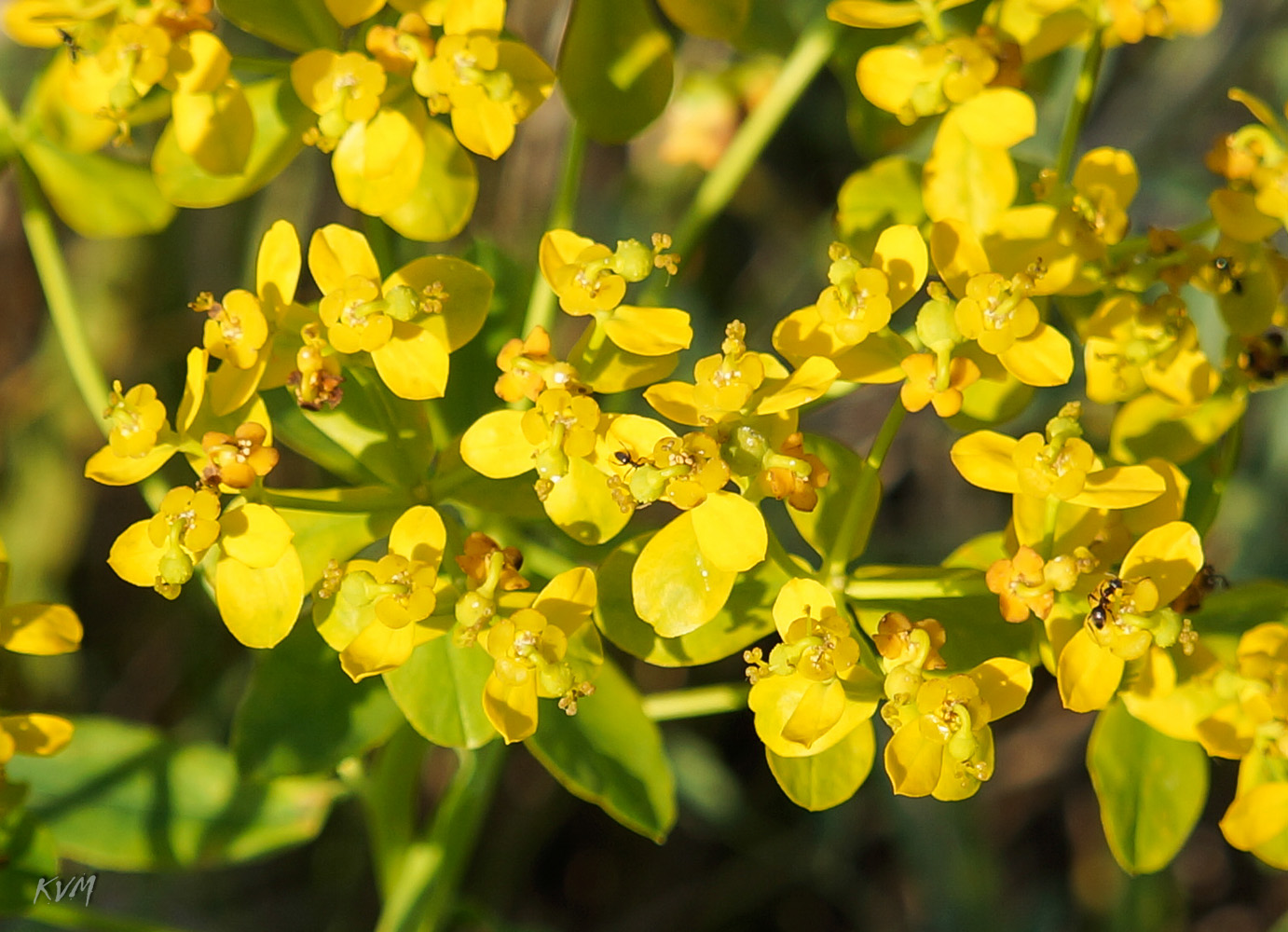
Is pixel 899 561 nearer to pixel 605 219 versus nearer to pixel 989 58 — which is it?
pixel 605 219

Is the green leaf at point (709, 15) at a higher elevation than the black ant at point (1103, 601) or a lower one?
higher

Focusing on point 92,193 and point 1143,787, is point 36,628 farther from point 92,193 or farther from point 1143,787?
point 1143,787

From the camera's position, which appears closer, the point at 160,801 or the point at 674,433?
the point at 674,433

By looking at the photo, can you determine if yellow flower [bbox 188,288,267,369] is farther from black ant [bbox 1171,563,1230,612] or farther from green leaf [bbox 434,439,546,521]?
black ant [bbox 1171,563,1230,612]

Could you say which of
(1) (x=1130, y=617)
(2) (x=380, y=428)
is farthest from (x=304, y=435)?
(1) (x=1130, y=617)

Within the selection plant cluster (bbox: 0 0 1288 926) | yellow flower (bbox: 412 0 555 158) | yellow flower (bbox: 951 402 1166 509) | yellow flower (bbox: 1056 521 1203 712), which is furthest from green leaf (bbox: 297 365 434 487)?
yellow flower (bbox: 1056 521 1203 712)

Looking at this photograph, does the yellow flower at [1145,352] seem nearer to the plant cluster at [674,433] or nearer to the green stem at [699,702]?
the plant cluster at [674,433]

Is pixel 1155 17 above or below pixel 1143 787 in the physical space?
above

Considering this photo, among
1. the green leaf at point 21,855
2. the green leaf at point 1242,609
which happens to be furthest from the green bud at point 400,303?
the green leaf at point 1242,609
